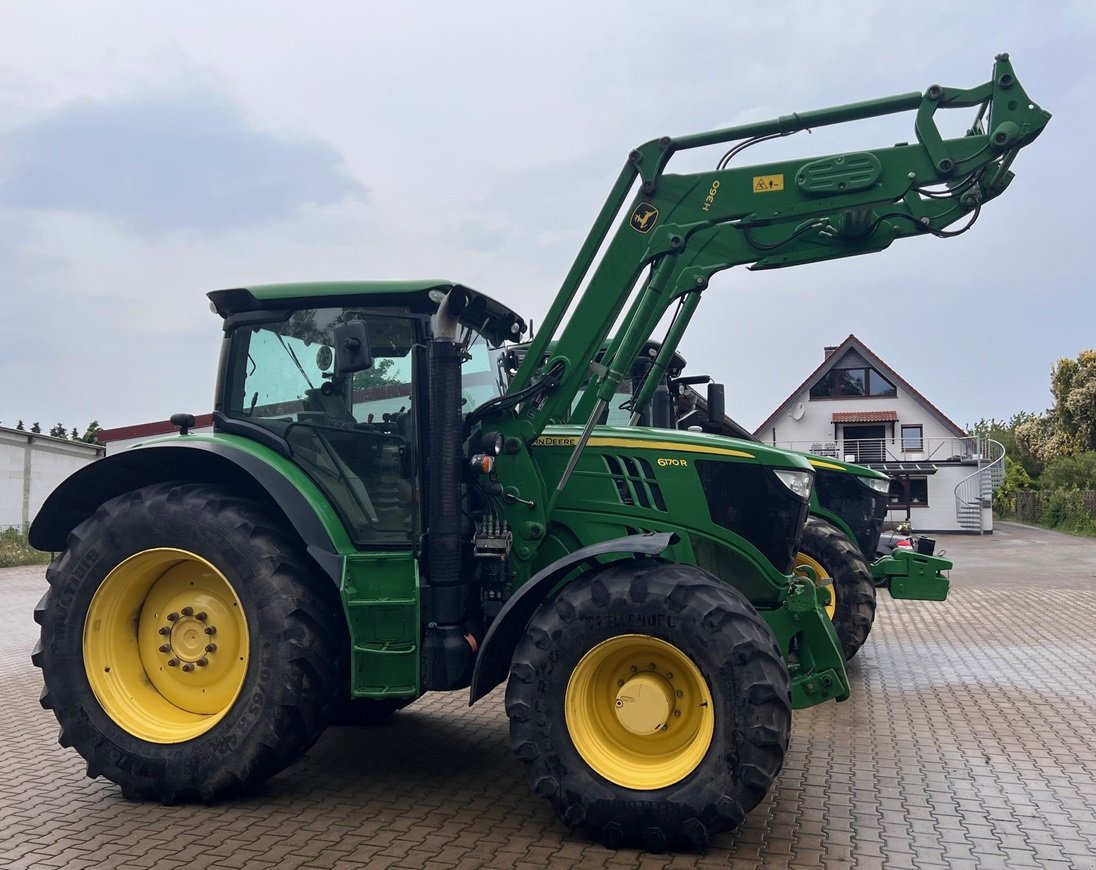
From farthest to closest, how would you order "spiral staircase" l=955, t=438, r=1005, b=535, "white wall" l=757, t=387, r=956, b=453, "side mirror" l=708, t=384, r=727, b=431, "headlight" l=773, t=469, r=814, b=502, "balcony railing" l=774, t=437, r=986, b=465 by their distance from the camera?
"white wall" l=757, t=387, r=956, b=453 → "balcony railing" l=774, t=437, r=986, b=465 → "spiral staircase" l=955, t=438, r=1005, b=535 → "side mirror" l=708, t=384, r=727, b=431 → "headlight" l=773, t=469, r=814, b=502

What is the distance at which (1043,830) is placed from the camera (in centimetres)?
475

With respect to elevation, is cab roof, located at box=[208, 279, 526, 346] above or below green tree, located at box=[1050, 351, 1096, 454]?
below

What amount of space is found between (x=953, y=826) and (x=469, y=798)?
7.77 ft

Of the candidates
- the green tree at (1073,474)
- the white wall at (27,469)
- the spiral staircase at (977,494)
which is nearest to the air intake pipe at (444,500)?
the white wall at (27,469)

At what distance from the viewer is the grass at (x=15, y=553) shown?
23.4 meters

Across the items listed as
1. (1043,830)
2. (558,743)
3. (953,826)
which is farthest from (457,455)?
(1043,830)

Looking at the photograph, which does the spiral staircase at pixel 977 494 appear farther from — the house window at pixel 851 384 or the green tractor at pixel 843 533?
the green tractor at pixel 843 533

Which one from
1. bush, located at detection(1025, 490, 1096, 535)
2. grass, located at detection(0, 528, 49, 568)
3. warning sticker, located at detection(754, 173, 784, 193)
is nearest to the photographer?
warning sticker, located at detection(754, 173, 784, 193)

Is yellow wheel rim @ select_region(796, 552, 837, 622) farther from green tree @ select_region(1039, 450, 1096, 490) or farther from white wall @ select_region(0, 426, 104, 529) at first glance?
green tree @ select_region(1039, 450, 1096, 490)

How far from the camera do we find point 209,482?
5551mm

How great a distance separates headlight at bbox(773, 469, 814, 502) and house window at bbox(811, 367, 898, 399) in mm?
39219

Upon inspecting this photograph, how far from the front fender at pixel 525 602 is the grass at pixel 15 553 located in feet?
69.8

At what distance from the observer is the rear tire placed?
8.59 meters

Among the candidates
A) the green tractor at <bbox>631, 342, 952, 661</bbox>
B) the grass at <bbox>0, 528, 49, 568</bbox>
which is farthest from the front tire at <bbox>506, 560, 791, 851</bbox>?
the grass at <bbox>0, 528, 49, 568</bbox>
